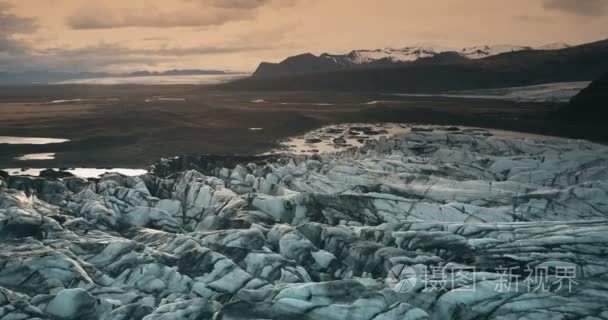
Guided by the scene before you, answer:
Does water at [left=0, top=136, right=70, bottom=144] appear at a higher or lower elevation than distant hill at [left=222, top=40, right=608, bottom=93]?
lower

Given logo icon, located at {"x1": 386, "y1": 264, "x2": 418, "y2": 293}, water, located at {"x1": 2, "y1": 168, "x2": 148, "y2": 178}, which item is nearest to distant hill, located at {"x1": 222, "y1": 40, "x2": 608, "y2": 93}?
water, located at {"x1": 2, "y1": 168, "x2": 148, "y2": 178}

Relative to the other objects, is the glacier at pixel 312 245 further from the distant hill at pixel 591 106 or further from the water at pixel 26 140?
the distant hill at pixel 591 106

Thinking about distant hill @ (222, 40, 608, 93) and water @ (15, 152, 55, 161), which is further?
distant hill @ (222, 40, 608, 93)

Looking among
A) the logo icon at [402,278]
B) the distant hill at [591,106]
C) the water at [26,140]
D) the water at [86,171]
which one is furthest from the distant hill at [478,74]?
the logo icon at [402,278]

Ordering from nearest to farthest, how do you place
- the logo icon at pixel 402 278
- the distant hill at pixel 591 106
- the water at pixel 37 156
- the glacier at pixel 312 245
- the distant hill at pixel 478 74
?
1. the glacier at pixel 312 245
2. the logo icon at pixel 402 278
3. the water at pixel 37 156
4. the distant hill at pixel 591 106
5. the distant hill at pixel 478 74

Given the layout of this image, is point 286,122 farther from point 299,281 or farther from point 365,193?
point 299,281

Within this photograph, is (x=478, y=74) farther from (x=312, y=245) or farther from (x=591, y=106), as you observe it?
(x=312, y=245)

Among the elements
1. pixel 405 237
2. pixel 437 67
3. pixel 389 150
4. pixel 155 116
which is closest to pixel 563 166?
pixel 389 150

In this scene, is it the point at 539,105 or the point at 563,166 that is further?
the point at 539,105

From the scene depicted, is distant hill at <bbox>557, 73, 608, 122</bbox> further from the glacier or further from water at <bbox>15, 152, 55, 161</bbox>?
water at <bbox>15, 152, 55, 161</bbox>
